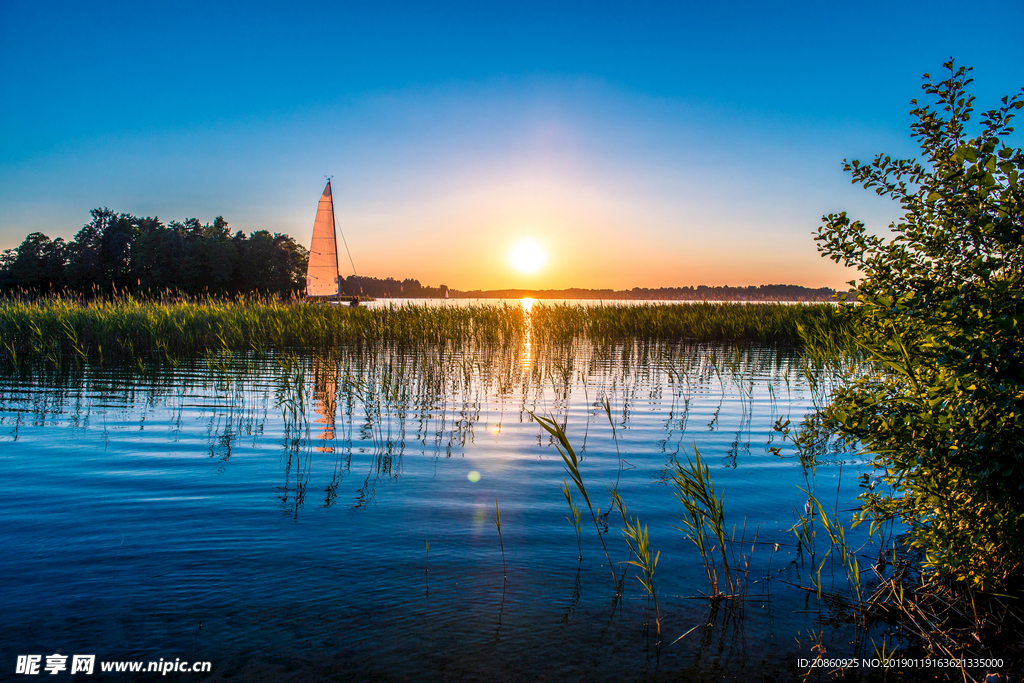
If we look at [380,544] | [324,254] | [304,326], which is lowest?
[380,544]

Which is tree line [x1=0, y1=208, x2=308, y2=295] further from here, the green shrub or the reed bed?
the green shrub

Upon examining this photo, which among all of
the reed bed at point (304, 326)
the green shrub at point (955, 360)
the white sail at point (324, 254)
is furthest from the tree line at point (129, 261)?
the green shrub at point (955, 360)

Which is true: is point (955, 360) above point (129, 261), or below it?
below

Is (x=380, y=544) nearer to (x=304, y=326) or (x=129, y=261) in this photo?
(x=304, y=326)

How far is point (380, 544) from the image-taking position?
3990 millimetres

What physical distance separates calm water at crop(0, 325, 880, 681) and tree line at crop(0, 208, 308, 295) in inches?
2375

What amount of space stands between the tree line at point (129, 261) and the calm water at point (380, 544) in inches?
2375

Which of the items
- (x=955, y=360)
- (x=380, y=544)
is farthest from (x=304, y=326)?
(x=955, y=360)

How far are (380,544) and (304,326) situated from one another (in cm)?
1613

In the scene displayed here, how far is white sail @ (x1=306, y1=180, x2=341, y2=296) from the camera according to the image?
3512cm

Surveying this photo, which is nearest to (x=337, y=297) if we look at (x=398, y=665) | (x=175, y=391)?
(x=175, y=391)

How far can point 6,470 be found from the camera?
222 inches

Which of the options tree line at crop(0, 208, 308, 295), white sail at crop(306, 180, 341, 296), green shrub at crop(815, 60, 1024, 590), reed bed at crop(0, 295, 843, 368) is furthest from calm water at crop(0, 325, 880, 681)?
tree line at crop(0, 208, 308, 295)

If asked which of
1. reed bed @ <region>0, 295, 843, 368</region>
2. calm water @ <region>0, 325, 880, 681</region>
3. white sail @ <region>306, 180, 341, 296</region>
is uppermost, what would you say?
white sail @ <region>306, 180, 341, 296</region>
